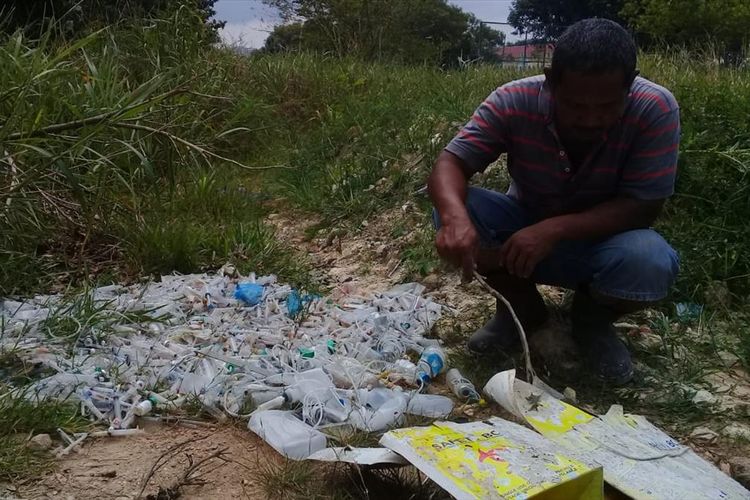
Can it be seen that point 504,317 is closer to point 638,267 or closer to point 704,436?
point 638,267

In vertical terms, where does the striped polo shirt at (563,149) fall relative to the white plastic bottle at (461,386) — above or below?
above

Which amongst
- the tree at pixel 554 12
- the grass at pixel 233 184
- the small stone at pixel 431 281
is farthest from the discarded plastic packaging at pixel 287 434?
the tree at pixel 554 12

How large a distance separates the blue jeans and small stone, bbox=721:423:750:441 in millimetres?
399

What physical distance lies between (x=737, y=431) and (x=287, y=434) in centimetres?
123

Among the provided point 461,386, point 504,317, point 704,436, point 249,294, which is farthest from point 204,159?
point 704,436

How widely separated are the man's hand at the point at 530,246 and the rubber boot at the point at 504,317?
1.08ft

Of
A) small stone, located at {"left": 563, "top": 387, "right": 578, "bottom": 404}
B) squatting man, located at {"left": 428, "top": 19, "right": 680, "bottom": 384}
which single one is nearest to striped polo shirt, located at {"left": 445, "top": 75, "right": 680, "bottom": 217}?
squatting man, located at {"left": 428, "top": 19, "right": 680, "bottom": 384}

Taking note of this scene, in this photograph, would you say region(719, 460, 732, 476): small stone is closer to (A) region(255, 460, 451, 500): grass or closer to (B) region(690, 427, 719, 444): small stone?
(B) region(690, 427, 719, 444): small stone

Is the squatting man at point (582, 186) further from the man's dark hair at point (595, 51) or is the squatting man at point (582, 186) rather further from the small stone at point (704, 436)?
the small stone at point (704, 436)

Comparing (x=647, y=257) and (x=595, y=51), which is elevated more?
(x=595, y=51)

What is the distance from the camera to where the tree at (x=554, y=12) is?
27875mm

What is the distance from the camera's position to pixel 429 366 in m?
2.35

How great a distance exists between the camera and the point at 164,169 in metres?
3.48

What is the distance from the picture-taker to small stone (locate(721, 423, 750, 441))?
2.07 m
